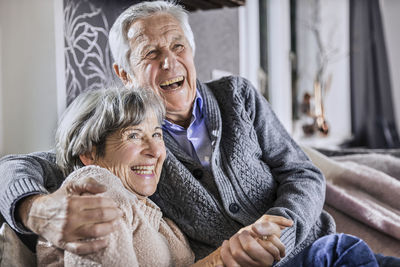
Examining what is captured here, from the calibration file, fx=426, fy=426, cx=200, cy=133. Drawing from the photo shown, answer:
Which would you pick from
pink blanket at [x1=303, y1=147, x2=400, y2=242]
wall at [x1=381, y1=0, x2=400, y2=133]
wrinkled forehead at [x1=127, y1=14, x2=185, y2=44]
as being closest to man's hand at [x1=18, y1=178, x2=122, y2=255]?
wrinkled forehead at [x1=127, y1=14, x2=185, y2=44]

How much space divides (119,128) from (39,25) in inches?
15.6

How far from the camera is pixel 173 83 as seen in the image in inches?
38.0

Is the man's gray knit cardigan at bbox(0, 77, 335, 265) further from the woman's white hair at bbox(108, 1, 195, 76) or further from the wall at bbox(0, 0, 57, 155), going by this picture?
the woman's white hair at bbox(108, 1, 195, 76)

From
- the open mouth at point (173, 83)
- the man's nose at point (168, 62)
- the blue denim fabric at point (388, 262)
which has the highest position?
the man's nose at point (168, 62)

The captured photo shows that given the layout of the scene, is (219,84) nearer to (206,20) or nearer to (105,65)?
(105,65)

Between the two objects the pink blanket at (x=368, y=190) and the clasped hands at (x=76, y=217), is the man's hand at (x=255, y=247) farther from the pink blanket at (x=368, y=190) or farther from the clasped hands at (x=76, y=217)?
the pink blanket at (x=368, y=190)

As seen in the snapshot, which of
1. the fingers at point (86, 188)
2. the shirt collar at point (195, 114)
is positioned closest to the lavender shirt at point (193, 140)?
the shirt collar at point (195, 114)

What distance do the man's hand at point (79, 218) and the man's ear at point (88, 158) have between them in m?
0.16

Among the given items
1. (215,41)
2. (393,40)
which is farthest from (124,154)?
(393,40)

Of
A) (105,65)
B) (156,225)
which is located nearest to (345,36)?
(105,65)

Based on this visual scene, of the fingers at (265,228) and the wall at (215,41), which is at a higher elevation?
the wall at (215,41)

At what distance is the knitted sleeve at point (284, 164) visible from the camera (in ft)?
3.32

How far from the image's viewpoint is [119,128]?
2.55ft

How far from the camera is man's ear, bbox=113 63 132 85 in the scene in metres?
1.00
